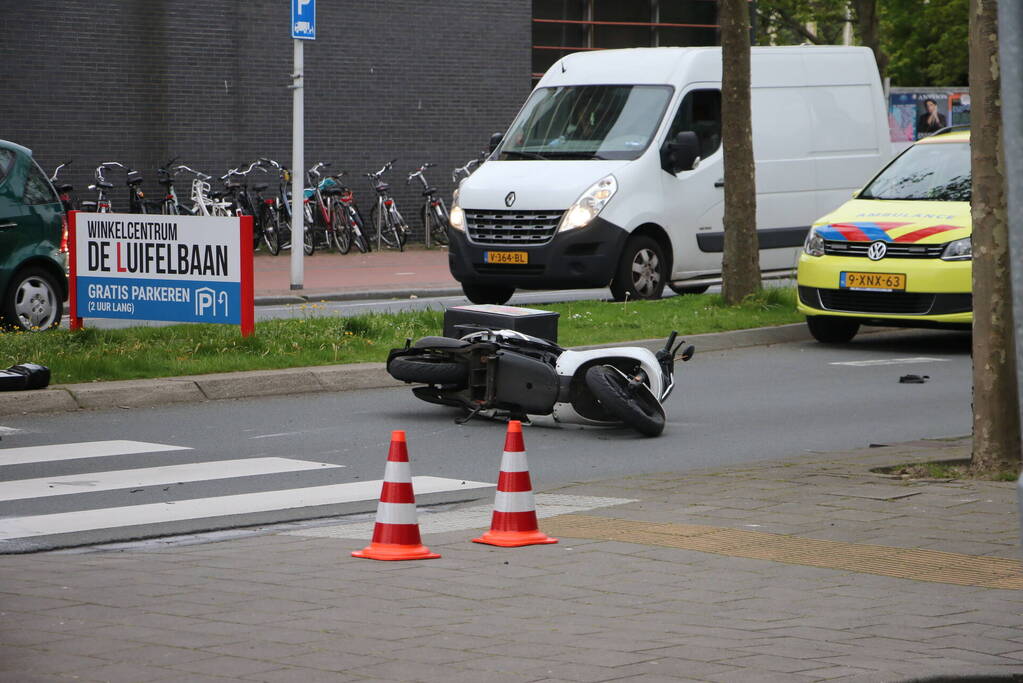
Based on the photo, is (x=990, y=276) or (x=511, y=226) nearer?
(x=990, y=276)

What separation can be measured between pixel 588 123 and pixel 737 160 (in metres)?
2.35

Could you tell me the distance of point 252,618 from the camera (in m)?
5.67

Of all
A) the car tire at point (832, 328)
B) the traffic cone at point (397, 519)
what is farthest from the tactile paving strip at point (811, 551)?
the car tire at point (832, 328)

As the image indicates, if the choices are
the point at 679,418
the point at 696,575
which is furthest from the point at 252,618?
the point at 679,418

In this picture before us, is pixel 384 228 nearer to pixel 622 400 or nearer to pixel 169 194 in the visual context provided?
pixel 169 194

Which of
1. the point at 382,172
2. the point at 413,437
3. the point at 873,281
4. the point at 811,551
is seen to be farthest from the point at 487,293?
the point at 811,551

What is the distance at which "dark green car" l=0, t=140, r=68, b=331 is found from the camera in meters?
14.5

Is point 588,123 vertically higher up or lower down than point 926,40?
lower down

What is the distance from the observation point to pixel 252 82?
26.8 meters

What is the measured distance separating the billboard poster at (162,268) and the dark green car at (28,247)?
1.37m

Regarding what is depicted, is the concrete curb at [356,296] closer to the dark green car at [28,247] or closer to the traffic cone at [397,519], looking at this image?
the dark green car at [28,247]

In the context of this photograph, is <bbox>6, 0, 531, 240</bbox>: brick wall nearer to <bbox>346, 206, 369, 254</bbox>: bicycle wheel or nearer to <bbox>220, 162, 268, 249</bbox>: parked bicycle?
<bbox>220, 162, 268, 249</bbox>: parked bicycle

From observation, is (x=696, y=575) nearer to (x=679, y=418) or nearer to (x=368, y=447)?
(x=368, y=447)

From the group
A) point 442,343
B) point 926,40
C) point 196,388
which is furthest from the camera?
point 926,40
